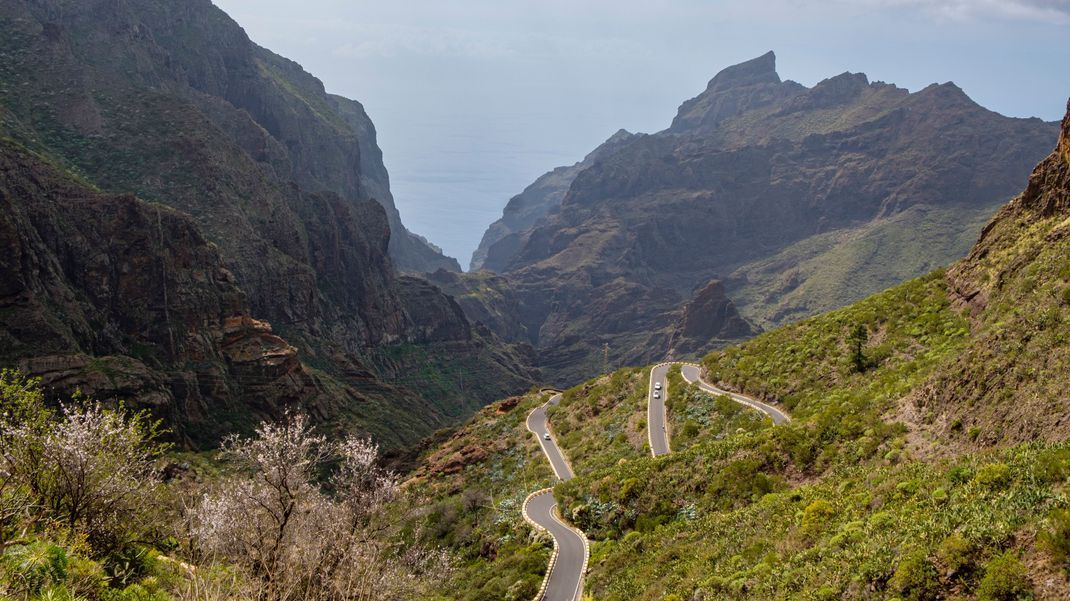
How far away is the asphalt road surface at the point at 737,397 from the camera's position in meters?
40.5

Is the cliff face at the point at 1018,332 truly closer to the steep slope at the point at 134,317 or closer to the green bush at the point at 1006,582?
the green bush at the point at 1006,582

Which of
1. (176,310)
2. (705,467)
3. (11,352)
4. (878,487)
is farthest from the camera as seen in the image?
(176,310)

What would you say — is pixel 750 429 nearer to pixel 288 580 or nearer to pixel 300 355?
pixel 288 580

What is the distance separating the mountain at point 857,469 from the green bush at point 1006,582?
0.11 ft

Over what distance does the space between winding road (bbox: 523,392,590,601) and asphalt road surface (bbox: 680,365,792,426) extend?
13.8 meters

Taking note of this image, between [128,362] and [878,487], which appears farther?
[128,362]

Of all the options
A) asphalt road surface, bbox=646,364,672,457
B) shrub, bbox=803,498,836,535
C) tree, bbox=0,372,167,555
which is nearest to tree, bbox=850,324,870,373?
asphalt road surface, bbox=646,364,672,457

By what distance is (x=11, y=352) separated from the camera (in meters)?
62.4

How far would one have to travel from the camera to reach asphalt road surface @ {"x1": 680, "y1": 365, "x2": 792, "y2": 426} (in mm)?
40469

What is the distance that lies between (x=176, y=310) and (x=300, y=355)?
3064 centimetres

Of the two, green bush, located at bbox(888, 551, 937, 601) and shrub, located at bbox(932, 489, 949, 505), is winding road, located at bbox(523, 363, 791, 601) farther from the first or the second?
green bush, located at bbox(888, 551, 937, 601)

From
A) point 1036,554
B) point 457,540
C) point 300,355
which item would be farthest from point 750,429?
point 300,355

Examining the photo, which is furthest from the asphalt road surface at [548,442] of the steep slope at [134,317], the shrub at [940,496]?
the steep slope at [134,317]

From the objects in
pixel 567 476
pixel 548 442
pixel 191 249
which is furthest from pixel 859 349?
pixel 191 249
